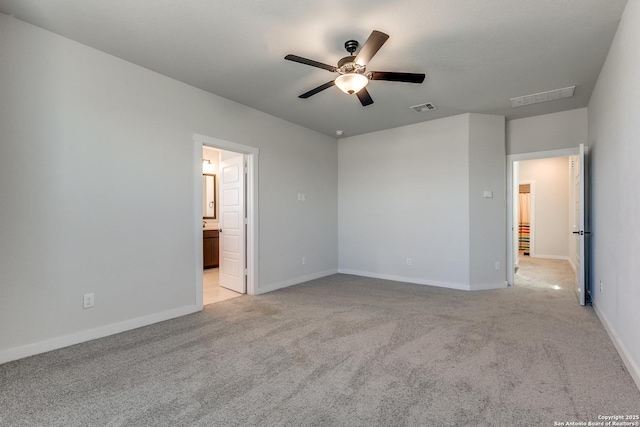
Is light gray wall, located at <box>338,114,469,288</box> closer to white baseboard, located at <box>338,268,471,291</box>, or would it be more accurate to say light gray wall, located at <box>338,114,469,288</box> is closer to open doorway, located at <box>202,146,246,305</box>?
white baseboard, located at <box>338,268,471,291</box>

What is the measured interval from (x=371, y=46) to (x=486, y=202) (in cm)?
335

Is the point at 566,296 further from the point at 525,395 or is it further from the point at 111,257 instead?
the point at 111,257

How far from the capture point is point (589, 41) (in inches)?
106

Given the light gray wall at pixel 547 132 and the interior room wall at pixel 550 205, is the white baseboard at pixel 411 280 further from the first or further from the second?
the interior room wall at pixel 550 205

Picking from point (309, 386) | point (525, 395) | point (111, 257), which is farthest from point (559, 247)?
point (111, 257)

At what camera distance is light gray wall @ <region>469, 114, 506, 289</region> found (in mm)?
4590

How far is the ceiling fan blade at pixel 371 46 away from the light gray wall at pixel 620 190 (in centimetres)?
165

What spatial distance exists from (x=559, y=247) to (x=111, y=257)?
9.31m

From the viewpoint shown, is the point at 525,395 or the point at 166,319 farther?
the point at 166,319

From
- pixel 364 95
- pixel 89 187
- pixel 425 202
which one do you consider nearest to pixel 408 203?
pixel 425 202

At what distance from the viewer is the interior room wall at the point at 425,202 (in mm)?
4613

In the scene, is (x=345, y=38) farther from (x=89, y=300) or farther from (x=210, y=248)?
(x=210, y=248)

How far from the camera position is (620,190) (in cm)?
246

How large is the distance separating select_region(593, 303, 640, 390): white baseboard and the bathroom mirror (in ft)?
22.2
